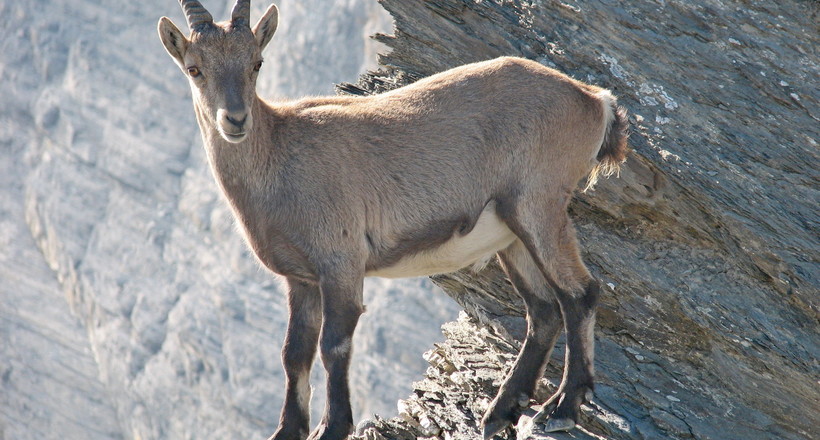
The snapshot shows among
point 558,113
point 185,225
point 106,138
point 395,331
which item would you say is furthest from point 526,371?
point 106,138

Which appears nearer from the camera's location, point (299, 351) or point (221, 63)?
point (221, 63)

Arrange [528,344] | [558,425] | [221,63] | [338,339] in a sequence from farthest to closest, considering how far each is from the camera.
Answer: [528,344] < [558,425] < [338,339] < [221,63]

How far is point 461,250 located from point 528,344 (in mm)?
901

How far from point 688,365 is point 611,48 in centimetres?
259

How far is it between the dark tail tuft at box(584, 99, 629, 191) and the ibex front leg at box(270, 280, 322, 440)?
7.72ft

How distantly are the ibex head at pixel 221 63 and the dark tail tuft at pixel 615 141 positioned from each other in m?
2.58

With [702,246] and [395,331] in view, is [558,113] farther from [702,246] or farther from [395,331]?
[395,331]

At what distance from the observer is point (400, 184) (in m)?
6.65

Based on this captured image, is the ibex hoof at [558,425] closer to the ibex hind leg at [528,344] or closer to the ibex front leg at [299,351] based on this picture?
the ibex hind leg at [528,344]

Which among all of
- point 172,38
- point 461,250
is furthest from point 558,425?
point 172,38

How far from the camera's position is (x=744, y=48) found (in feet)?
23.5

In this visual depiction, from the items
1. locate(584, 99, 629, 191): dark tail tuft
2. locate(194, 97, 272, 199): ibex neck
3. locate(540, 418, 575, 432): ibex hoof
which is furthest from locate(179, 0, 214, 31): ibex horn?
locate(540, 418, 575, 432): ibex hoof

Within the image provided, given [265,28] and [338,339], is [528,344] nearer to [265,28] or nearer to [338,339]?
[338,339]

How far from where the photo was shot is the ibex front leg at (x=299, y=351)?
690 cm
